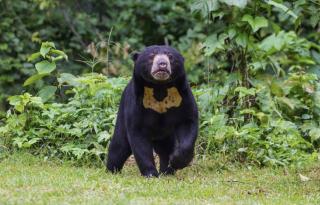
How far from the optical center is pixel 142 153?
6.88m

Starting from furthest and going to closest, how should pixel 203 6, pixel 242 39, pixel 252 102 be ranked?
pixel 252 102
pixel 242 39
pixel 203 6

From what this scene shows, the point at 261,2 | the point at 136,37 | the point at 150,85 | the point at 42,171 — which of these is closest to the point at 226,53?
the point at 261,2

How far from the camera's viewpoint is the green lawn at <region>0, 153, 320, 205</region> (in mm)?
5645

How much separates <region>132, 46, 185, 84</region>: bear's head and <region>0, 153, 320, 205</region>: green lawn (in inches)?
32.5

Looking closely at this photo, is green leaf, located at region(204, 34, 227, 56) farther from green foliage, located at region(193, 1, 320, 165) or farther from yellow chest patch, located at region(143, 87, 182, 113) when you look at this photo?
yellow chest patch, located at region(143, 87, 182, 113)

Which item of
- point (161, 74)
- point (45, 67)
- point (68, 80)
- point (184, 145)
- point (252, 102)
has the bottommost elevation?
point (252, 102)

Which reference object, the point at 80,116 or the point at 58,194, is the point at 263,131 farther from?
the point at 58,194

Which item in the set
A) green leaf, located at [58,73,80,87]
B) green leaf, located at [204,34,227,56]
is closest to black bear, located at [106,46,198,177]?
green leaf, located at [204,34,227,56]

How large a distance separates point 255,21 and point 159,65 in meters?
1.78

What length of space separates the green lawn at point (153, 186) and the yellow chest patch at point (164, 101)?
59cm

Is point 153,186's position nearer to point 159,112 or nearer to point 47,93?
point 159,112

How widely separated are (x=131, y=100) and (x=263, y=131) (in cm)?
196

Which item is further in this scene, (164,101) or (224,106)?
(224,106)

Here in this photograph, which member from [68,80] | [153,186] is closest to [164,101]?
[153,186]
